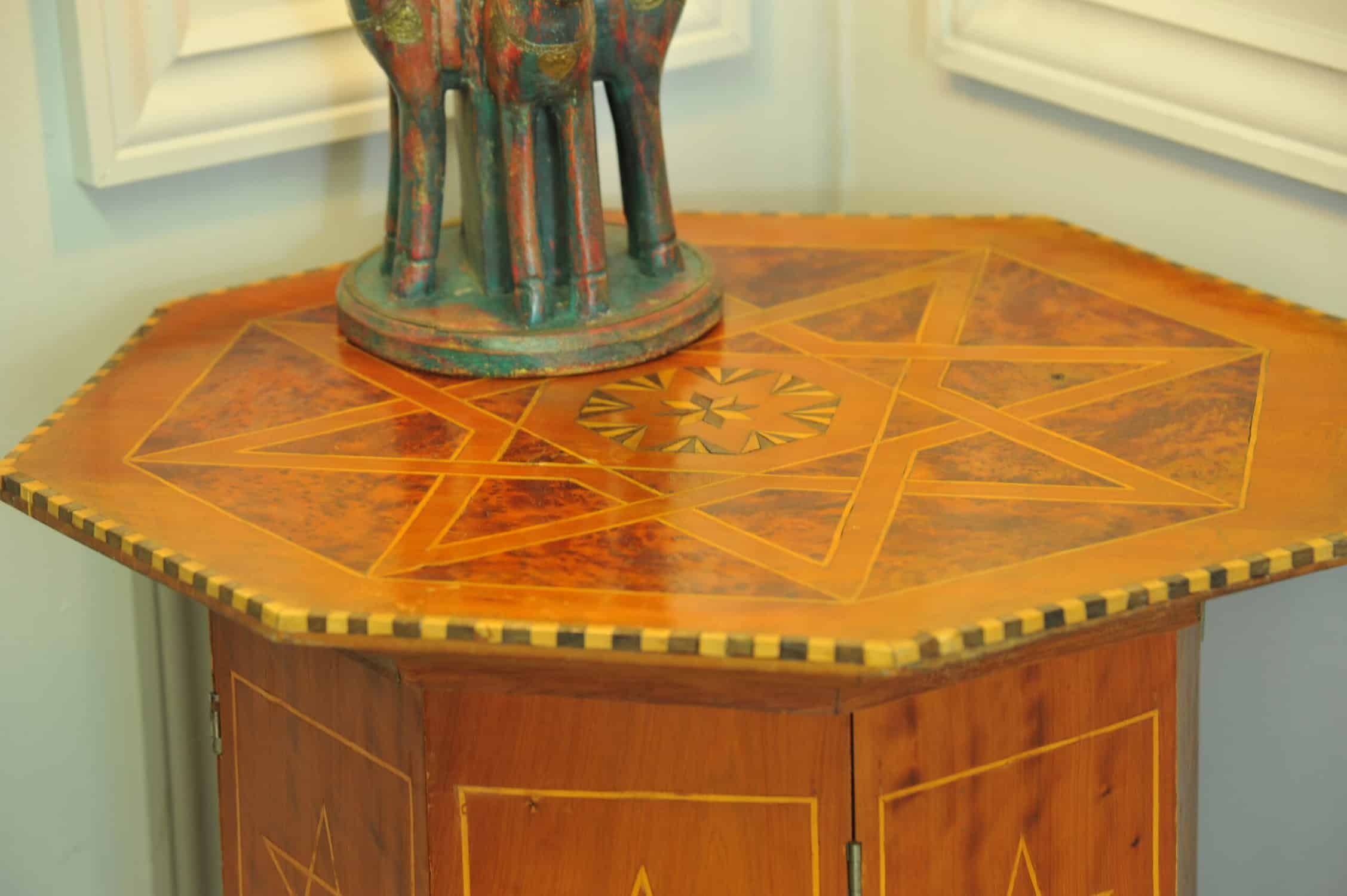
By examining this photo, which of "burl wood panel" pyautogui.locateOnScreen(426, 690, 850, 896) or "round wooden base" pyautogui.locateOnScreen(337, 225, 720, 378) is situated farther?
"round wooden base" pyautogui.locateOnScreen(337, 225, 720, 378)

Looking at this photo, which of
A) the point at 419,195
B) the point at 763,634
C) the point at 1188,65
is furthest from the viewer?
the point at 1188,65

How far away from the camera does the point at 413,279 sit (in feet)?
4.72

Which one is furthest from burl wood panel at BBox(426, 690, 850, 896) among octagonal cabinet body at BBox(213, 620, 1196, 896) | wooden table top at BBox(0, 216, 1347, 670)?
wooden table top at BBox(0, 216, 1347, 670)

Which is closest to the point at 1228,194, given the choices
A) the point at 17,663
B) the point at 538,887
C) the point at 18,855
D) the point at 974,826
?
the point at 974,826

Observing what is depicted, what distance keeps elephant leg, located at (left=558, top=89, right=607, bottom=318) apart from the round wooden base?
0.07 feet

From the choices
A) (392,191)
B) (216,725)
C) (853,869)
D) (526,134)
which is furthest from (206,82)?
(853,869)

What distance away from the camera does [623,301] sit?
4.73ft

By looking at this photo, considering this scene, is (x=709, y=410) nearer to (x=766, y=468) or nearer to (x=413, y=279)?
(x=766, y=468)

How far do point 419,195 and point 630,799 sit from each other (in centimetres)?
53

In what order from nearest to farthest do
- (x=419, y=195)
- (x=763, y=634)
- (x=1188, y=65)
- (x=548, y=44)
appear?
(x=763, y=634), (x=548, y=44), (x=419, y=195), (x=1188, y=65)

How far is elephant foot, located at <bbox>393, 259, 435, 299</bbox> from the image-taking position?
56.6 inches

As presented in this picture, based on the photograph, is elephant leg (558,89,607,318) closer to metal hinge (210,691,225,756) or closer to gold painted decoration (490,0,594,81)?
gold painted decoration (490,0,594,81)

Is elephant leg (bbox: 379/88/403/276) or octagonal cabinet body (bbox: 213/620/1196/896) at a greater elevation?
elephant leg (bbox: 379/88/403/276)

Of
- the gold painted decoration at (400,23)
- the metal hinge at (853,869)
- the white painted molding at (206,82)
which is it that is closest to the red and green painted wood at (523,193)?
the gold painted decoration at (400,23)
